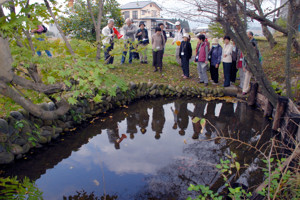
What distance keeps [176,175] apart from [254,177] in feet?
4.60

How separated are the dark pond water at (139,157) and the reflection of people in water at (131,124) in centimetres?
3

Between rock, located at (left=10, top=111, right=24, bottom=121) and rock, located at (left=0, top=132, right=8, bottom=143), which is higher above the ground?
rock, located at (left=10, top=111, right=24, bottom=121)

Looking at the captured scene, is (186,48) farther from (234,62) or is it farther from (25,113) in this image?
(25,113)

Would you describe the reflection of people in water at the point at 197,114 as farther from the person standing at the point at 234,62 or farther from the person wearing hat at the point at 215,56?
the person standing at the point at 234,62

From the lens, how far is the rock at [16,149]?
4551mm

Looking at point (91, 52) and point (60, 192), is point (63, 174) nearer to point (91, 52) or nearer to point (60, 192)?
point (60, 192)

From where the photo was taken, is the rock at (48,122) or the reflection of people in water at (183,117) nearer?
the rock at (48,122)

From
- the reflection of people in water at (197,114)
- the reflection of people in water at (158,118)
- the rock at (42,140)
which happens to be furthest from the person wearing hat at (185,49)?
the rock at (42,140)

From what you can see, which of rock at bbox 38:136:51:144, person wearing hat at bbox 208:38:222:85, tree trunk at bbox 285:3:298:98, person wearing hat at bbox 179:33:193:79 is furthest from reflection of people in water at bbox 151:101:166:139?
tree trunk at bbox 285:3:298:98

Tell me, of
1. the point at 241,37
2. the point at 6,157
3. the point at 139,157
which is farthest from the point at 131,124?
the point at 241,37

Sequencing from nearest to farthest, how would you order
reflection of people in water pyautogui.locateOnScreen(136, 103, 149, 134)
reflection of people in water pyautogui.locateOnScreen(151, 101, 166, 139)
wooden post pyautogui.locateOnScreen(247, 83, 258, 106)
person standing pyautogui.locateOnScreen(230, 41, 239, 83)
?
reflection of people in water pyautogui.locateOnScreen(151, 101, 166, 139) < reflection of people in water pyautogui.locateOnScreen(136, 103, 149, 134) < wooden post pyautogui.locateOnScreen(247, 83, 258, 106) < person standing pyautogui.locateOnScreen(230, 41, 239, 83)

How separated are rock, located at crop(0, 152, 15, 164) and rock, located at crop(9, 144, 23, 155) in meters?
0.08

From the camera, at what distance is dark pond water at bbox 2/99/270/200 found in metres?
3.87

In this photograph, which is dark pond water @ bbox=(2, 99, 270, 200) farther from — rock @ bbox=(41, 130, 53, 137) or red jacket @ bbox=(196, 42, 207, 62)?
red jacket @ bbox=(196, 42, 207, 62)
